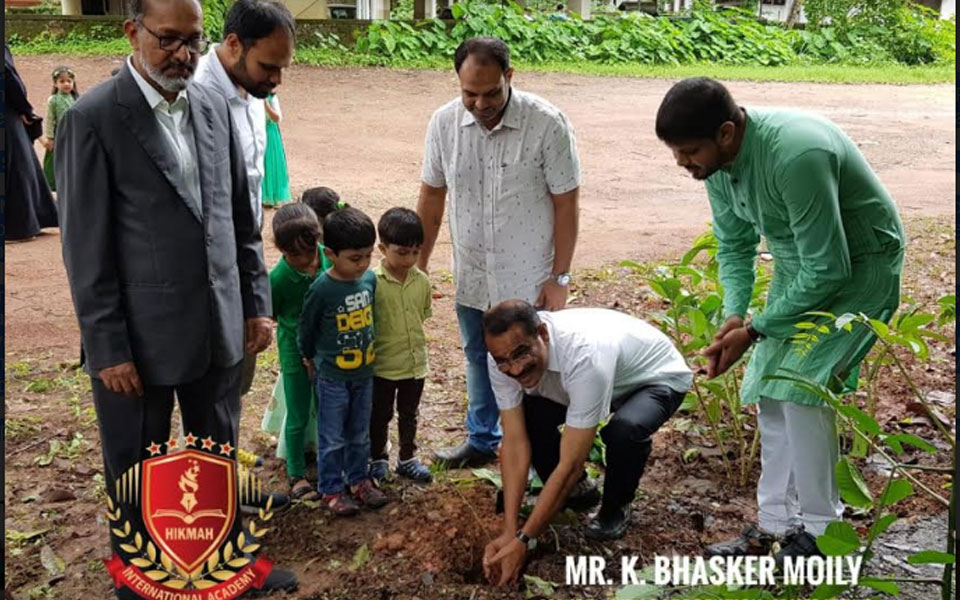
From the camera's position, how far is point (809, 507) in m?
3.16

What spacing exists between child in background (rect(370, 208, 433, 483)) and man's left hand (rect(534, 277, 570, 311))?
438 mm

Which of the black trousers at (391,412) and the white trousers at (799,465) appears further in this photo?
the black trousers at (391,412)

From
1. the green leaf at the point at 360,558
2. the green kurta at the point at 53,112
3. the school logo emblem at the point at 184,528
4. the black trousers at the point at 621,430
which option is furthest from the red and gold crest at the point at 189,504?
the green kurta at the point at 53,112

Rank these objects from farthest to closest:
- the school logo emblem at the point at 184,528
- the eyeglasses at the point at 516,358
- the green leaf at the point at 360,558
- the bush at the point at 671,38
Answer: the bush at the point at 671,38, the green leaf at the point at 360,558, the eyeglasses at the point at 516,358, the school logo emblem at the point at 184,528

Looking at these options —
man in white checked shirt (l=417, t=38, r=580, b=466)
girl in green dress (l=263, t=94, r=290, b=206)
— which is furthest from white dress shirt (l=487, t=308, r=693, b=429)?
girl in green dress (l=263, t=94, r=290, b=206)

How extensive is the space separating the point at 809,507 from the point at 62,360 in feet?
12.2

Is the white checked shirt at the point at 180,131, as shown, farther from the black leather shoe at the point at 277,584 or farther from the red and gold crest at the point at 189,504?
the black leather shoe at the point at 277,584

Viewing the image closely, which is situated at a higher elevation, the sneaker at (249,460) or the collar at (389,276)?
the collar at (389,276)

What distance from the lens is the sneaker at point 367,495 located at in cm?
362

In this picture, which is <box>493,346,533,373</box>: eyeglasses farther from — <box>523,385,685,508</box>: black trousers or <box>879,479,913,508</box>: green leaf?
<box>879,479,913,508</box>: green leaf

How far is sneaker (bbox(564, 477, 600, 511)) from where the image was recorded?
364 cm

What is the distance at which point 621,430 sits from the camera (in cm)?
331

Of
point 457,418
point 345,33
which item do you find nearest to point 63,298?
point 457,418

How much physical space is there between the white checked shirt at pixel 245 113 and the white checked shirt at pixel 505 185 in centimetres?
64
